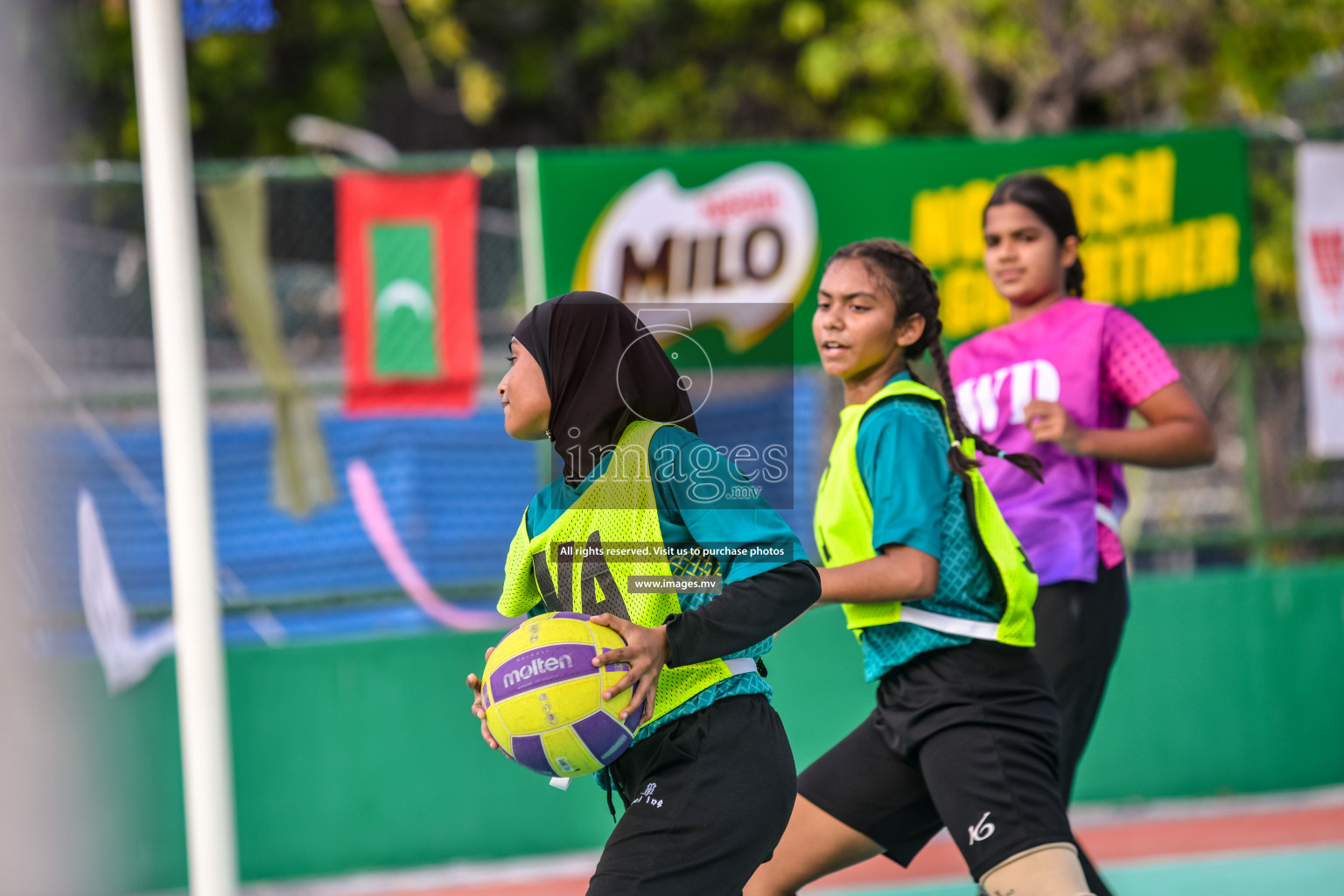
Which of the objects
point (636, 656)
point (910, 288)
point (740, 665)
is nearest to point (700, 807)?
point (740, 665)

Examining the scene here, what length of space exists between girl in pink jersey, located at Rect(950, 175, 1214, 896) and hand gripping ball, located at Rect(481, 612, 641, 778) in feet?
5.87

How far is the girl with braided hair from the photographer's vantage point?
3170 millimetres

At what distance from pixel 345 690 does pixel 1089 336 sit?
399 cm

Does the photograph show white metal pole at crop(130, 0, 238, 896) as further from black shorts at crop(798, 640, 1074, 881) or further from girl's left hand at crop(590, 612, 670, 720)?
girl's left hand at crop(590, 612, 670, 720)

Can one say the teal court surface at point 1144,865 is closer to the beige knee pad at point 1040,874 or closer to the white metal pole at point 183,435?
the white metal pole at point 183,435

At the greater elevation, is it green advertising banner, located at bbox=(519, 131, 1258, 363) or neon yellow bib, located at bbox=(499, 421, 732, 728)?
green advertising banner, located at bbox=(519, 131, 1258, 363)

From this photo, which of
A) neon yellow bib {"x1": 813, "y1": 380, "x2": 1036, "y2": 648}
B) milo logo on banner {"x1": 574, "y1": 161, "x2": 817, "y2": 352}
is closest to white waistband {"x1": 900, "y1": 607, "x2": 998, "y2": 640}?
neon yellow bib {"x1": 813, "y1": 380, "x2": 1036, "y2": 648}

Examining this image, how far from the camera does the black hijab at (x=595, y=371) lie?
261 centimetres

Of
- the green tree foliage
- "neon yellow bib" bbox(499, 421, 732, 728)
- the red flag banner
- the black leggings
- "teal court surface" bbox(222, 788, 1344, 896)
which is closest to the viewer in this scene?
"neon yellow bib" bbox(499, 421, 732, 728)

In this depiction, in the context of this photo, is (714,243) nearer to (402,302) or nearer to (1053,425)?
(402,302)

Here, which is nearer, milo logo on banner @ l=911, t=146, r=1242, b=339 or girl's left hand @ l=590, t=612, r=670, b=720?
girl's left hand @ l=590, t=612, r=670, b=720

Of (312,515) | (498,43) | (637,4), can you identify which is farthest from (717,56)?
(312,515)

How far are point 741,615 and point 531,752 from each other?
1.46 feet

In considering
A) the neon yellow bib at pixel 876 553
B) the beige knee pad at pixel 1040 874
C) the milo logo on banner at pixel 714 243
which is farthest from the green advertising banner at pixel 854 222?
the beige knee pad at pixel 1040 874
